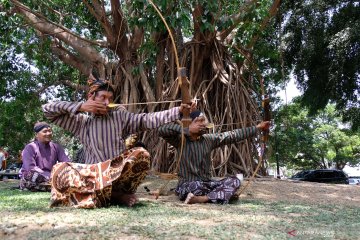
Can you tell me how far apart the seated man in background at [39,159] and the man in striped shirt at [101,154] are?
1.58 meters

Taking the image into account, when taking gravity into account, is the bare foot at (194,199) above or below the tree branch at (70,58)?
below

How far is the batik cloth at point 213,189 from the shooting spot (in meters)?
3.62

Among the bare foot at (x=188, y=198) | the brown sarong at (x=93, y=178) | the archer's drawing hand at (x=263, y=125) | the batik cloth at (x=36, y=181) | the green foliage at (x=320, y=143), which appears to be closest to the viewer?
the brown sarong at (x=93, y=178)

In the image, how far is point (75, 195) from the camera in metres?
2.99

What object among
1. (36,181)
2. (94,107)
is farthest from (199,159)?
(36,181)

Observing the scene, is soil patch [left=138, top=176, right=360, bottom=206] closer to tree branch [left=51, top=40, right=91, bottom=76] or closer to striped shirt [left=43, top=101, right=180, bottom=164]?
striped shirt [left=43, top=101, right=180, bottom=164]

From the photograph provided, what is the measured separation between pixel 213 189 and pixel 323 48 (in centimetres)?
649

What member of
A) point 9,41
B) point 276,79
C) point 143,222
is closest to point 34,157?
point 143,222

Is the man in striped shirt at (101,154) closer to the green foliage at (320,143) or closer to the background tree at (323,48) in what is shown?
the background tree at (323,48)

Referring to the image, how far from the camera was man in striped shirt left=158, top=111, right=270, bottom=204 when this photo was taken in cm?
367

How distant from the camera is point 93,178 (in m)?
2.96

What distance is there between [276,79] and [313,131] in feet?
39.1

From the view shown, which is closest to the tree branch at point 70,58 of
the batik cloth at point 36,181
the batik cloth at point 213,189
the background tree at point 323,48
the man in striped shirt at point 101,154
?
the batik cloth at point 36,181

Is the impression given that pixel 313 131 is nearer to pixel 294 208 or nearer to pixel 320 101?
pixel 320 101
